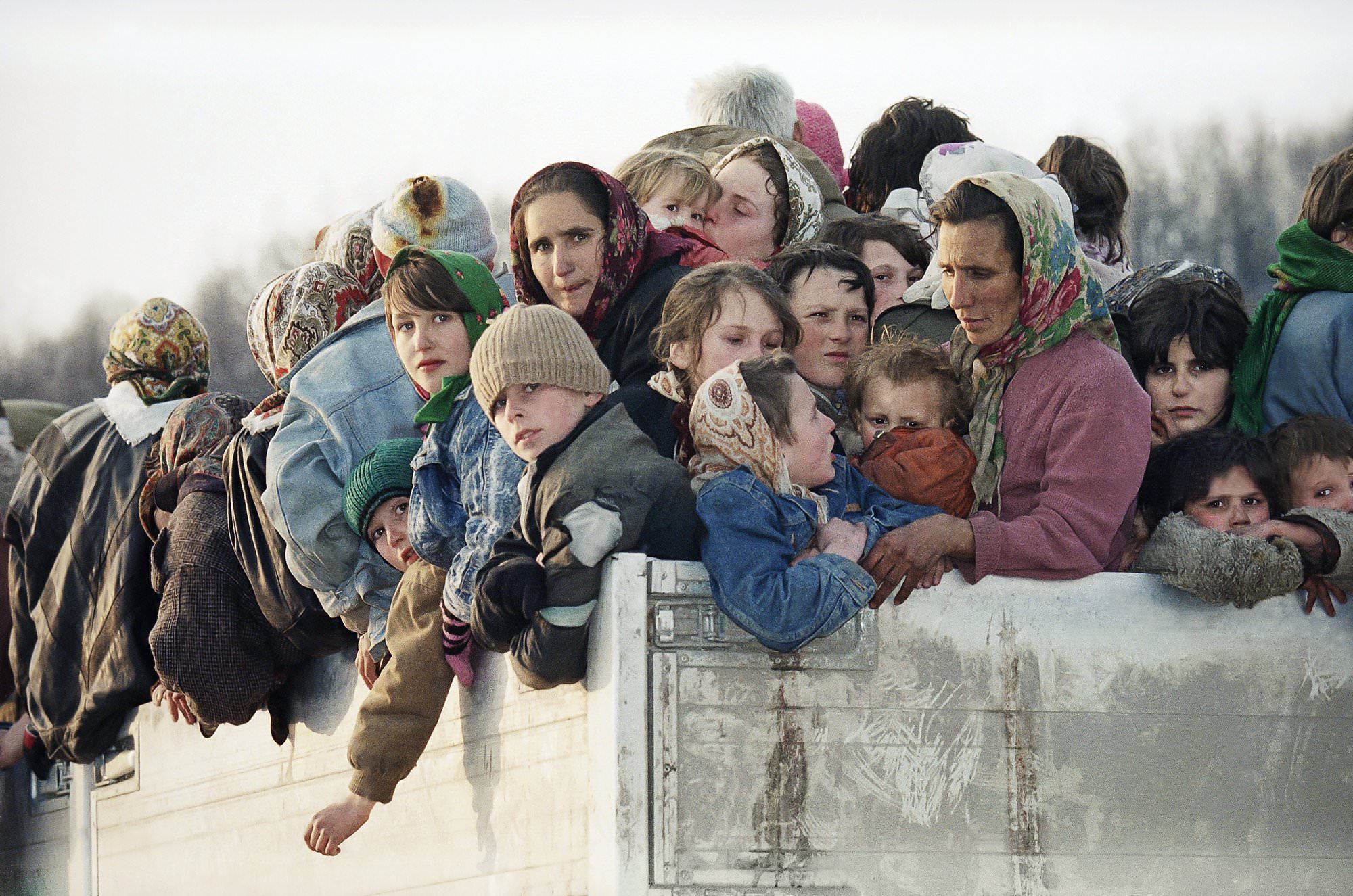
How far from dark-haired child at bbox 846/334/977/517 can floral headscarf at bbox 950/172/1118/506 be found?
8 cm

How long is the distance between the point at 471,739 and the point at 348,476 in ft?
3.76

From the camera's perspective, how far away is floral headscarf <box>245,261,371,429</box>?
259 inches

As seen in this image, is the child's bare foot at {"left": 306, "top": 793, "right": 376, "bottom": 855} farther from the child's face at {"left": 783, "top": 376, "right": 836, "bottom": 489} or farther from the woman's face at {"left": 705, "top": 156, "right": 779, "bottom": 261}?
the woman's face at {"left": 705, "top": 156, "right": 779, "bottom": 261}

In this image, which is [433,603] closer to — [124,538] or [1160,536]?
[1160,536]

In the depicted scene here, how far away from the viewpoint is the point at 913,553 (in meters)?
4.39

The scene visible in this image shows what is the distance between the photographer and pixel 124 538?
7512 millimetres

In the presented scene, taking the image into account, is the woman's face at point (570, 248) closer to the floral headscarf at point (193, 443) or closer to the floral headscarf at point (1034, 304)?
the floral headscarf at point (1034, 304)

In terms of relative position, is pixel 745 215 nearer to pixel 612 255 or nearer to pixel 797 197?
pixel 797 197

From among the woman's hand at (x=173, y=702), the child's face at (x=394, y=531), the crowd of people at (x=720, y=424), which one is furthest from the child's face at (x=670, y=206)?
the woman's hand at (x=173, y=702)

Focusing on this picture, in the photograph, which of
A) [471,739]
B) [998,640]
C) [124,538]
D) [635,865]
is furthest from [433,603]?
[124,538]

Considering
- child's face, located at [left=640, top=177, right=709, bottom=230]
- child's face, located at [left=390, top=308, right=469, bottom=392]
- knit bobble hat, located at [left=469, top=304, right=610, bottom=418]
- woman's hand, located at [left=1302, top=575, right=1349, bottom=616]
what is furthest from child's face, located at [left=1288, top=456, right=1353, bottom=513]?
child's face, located at [left=390, top=308, right=469, bottom=392]

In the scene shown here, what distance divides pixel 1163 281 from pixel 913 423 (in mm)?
1329

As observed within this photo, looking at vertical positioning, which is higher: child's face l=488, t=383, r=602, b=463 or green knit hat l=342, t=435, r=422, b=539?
child's face l=488, t=383, r=602, b=463

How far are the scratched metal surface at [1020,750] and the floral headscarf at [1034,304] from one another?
20.4 inches
